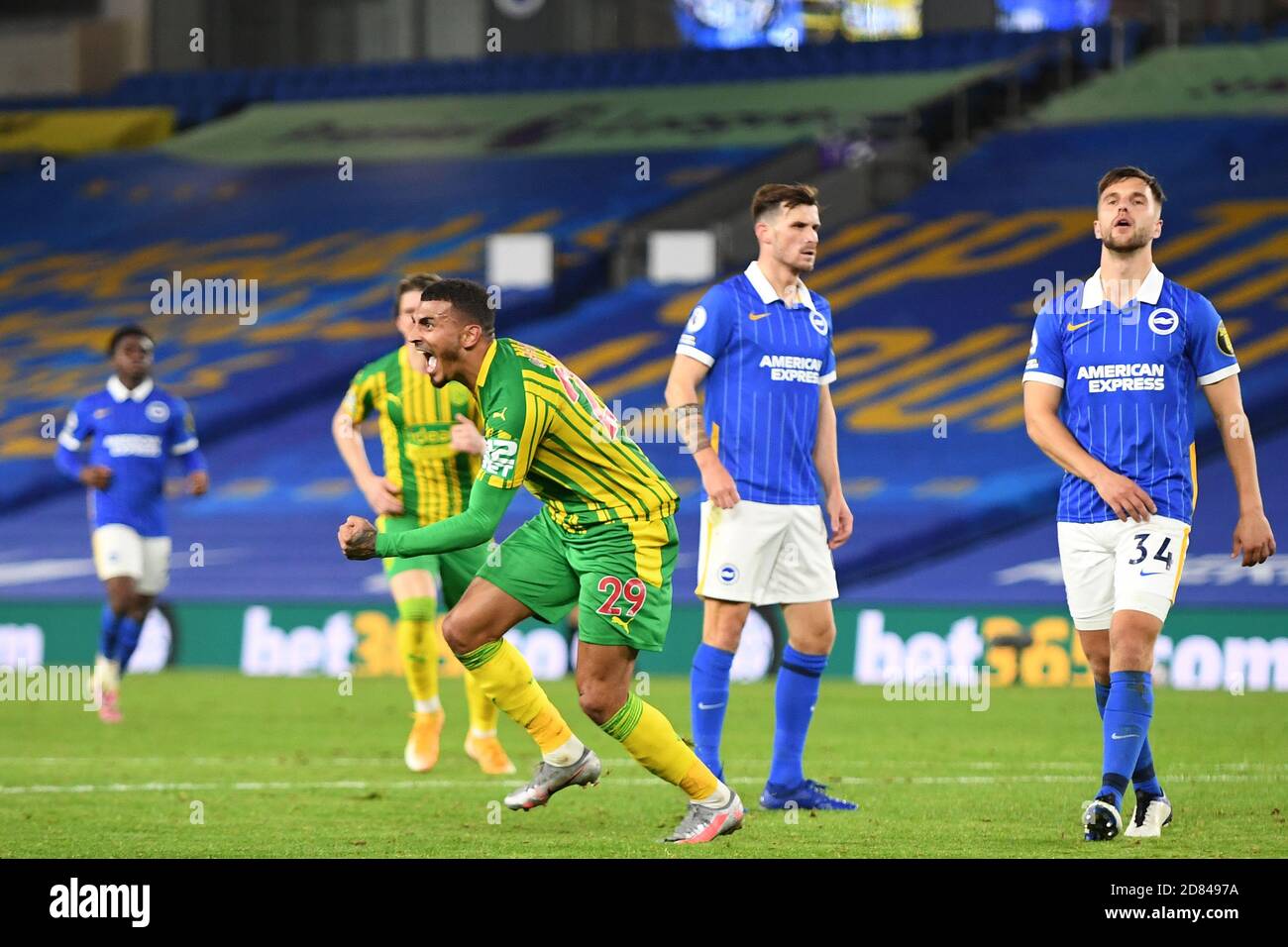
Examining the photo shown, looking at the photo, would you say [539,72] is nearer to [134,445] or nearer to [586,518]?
[134,445]

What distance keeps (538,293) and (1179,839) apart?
15.9 m

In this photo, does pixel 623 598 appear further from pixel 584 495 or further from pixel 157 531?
pixel 157 531

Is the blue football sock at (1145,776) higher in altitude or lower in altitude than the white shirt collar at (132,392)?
lower

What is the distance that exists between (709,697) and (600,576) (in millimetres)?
1303

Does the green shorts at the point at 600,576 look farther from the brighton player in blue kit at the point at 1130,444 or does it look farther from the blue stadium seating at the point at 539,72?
the blue stadium seating at the point at 539,72

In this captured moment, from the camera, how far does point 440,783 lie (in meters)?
8.66

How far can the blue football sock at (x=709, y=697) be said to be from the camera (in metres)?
7.62

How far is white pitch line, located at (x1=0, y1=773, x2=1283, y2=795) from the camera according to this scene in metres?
8.41

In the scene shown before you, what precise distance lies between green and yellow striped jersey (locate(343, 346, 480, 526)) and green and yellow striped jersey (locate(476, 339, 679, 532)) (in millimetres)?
2793
